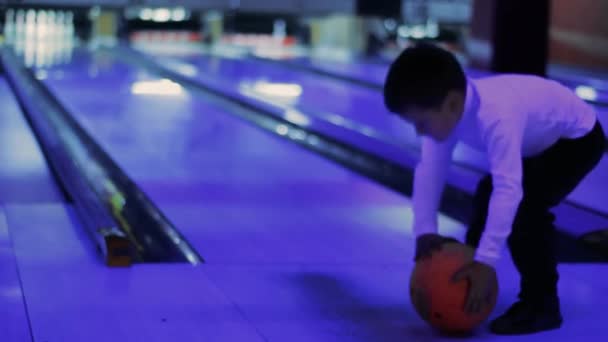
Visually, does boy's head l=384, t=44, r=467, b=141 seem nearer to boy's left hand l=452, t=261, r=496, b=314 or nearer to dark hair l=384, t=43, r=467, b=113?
dark hair l=384, t=43, r=467, b=113

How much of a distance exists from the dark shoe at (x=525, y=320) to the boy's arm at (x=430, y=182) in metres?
0.23

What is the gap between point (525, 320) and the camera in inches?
81.4

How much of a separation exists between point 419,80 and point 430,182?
0.90ft

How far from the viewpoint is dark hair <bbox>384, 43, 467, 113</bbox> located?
1901 millimetres

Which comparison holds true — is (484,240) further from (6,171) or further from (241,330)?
(6,171)

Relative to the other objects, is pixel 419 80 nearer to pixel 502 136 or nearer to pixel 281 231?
pixel 502 136

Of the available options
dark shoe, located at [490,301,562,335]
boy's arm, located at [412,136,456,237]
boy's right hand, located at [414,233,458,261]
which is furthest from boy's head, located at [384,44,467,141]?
dark shoe, located at [490,301,562,335]

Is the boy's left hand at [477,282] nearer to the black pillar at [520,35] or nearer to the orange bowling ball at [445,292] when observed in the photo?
the orange bowling ball at [445,292]

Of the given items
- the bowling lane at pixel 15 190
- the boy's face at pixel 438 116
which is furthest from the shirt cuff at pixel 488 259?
the bowling lane at pixel 15 190

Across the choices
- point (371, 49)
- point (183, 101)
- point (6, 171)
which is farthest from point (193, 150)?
point (371, 49)

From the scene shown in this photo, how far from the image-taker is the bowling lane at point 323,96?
4188 mm

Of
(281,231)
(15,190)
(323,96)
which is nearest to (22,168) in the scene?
(15,190)

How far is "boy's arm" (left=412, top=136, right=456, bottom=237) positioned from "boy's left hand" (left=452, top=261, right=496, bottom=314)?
166 mm

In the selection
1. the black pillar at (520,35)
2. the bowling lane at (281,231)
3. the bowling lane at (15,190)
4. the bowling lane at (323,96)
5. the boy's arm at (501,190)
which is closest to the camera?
the boy's arm at (501,190)
